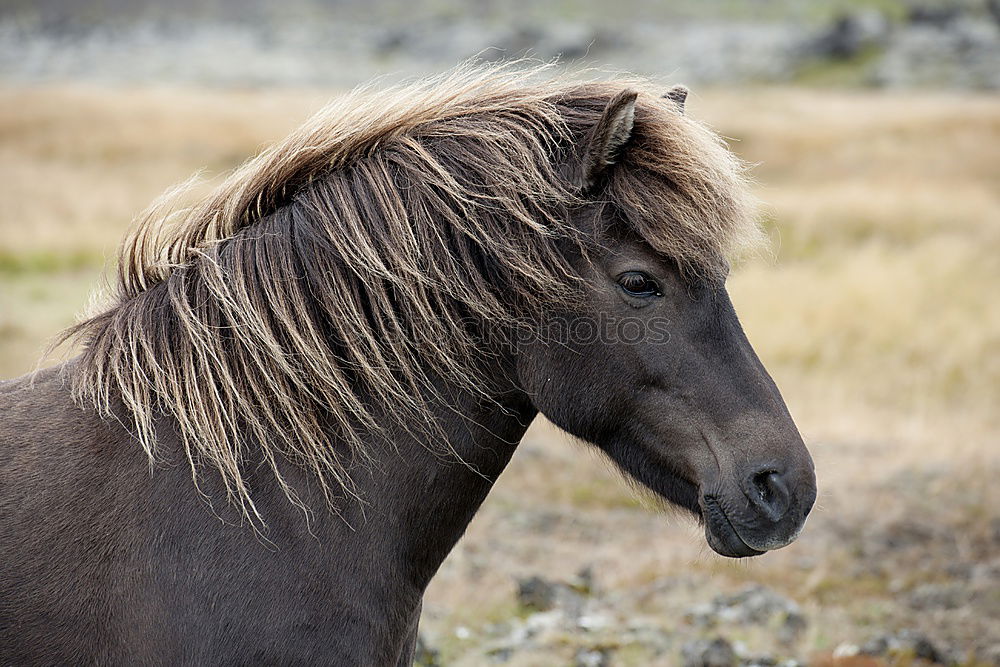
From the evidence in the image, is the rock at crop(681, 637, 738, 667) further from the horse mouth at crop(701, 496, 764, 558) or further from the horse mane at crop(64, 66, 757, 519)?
the horse mane at crop(64, 66, 757, 519)

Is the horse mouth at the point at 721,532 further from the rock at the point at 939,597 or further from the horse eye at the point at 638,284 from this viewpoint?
the rock at the point at 939,597

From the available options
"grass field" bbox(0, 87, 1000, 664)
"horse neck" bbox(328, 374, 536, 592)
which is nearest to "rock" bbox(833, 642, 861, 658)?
"grass field" bbox(0, 87, 1000, 664)

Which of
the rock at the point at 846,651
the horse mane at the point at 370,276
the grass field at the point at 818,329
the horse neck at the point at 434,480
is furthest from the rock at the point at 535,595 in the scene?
the horse mane at the point at 370,276

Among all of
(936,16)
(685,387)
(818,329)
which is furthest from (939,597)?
(936,16)

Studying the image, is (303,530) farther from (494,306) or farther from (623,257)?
(623,257)

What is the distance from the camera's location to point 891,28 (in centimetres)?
4725

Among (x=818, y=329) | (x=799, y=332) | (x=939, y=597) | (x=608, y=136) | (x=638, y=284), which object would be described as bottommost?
(x=818, y=329)

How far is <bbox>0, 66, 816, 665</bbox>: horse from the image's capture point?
7.95 feet

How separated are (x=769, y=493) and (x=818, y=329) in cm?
1275

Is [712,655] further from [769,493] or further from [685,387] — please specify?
[685,387]

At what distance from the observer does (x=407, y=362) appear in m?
2.58

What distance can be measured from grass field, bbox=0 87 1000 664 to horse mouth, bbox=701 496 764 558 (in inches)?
9.5

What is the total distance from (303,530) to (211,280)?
79 cm

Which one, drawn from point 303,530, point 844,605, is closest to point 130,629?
point 303,530
